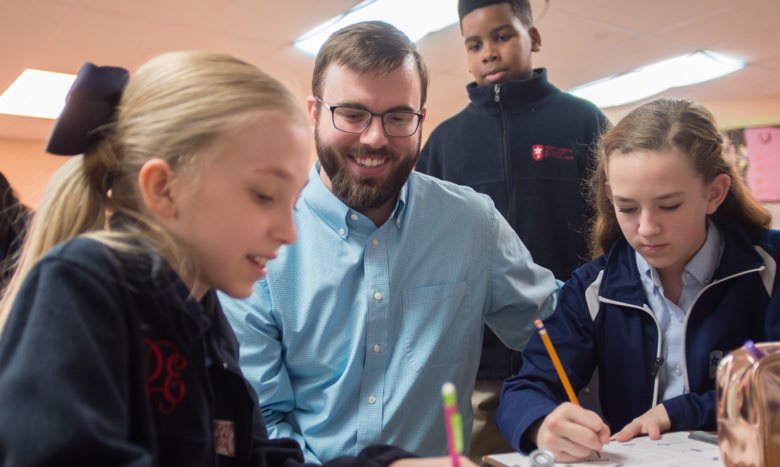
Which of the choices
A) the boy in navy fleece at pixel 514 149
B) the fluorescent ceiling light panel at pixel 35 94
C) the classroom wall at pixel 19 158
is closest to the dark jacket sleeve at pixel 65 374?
the boy in navy fleece at pixel 514 149

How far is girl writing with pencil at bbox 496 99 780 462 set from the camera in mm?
1209

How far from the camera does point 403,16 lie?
3838 millimetres

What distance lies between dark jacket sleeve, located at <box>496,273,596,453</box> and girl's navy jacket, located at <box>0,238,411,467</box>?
1.23ft

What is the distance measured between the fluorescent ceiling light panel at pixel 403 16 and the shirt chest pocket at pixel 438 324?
245 centimetres

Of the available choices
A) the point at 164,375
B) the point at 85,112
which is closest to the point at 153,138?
the point at 85,112

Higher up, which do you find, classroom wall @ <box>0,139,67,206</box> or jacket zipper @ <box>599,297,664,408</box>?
classroom wall @ <box>0,139,67,206</box>

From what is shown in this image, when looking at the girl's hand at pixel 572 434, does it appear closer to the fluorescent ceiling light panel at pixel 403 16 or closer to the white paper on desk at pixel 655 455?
the white paper on desk at pixel 655 455

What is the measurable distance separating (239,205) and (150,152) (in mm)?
113

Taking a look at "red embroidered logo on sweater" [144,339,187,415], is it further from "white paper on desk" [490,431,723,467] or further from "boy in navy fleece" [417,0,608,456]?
"boy in navy fleece" [417,0,608,456]

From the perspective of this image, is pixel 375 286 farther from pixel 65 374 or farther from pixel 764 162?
pixel 764 162

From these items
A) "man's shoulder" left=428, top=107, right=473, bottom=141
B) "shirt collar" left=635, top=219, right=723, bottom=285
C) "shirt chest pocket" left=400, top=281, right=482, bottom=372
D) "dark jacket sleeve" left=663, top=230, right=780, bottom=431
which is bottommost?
"dark jacket sleeve" left=663, top=230, right=780, bottom=431

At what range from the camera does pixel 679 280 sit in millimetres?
1337

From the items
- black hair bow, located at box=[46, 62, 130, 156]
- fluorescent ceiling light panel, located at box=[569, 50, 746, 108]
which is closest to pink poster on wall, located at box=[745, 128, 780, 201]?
fluorescent ceiling light panel, located at box=[569, 50, 746, 108]

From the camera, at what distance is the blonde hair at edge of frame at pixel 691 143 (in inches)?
50.8
